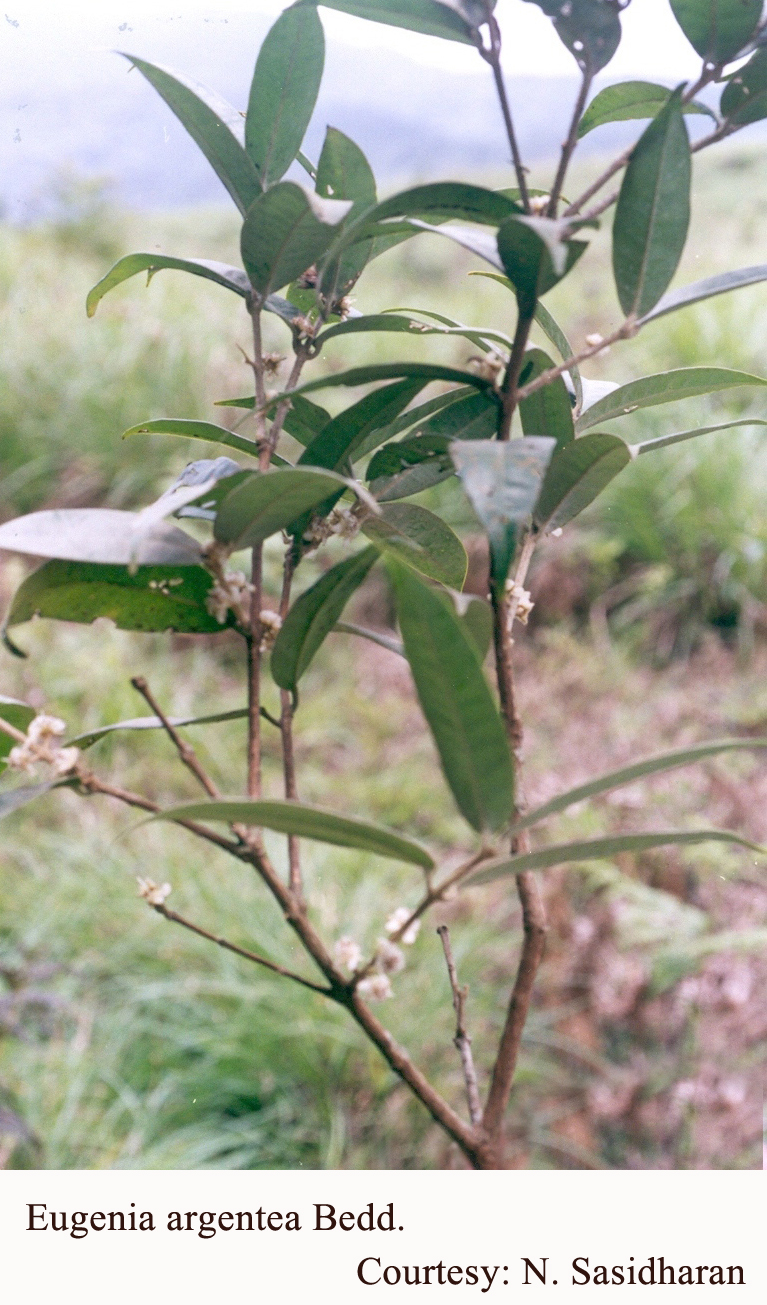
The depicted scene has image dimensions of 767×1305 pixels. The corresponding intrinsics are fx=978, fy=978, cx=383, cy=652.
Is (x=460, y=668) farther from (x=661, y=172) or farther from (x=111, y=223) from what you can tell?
(x=111, y=223)

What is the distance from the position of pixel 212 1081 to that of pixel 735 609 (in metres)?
1.50

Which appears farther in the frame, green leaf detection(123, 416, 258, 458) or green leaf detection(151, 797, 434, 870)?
green leaf detection(123, 416, 258, 458)

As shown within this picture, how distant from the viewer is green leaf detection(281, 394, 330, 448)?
1.47 ft

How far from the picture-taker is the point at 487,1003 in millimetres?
1387

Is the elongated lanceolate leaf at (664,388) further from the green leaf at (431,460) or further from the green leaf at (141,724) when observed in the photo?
the green leaf at (141,724)

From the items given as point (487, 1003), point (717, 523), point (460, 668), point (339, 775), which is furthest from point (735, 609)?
point (460, 668)

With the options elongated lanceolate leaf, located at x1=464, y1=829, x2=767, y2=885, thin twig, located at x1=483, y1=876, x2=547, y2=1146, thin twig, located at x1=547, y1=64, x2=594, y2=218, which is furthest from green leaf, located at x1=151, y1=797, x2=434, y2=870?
thin twig, located at x1=547, y1=64, x2=594, y2=218

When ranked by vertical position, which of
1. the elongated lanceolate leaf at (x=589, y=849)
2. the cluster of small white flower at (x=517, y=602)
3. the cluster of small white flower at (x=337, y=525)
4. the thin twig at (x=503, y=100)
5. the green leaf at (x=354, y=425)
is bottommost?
the elongated lanceolate leaf at (x=589, y=849)

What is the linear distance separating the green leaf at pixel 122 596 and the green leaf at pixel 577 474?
0.47 ft

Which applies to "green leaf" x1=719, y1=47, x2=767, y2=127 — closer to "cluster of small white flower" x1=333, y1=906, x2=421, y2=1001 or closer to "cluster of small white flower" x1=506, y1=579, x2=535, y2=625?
"cluster of small white flower" x1=506, y1=579, x2=535, y2=625

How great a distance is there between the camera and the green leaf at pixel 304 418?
0.45 m

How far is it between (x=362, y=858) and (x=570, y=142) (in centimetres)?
142

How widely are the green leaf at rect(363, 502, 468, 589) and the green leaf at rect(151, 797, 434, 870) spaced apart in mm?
141

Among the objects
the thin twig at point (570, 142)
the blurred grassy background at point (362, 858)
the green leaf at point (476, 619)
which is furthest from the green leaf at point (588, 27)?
the blurred grassy background at point (362, 858)
